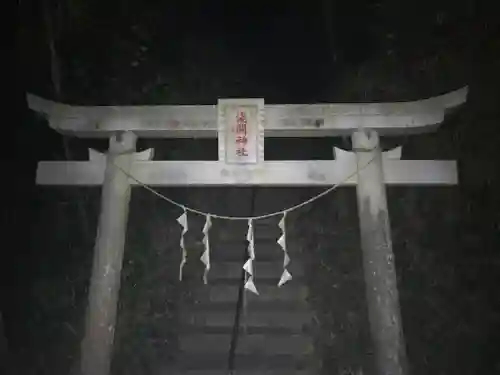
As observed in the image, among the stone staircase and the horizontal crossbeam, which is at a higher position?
the horizontal crossbeam

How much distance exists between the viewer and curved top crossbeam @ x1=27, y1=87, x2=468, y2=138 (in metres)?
1.99

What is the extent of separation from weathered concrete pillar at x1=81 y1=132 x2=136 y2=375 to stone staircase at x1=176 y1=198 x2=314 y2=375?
0.52m

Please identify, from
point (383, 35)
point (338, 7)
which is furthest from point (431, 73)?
point (338, 7)

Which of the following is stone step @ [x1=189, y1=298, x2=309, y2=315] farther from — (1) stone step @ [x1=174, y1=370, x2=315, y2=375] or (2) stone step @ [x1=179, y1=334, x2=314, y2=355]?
(1) stone step @ [x1=174, y1=370, x2=315, y2=375]

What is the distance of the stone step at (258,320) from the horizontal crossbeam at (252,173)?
0.63 meters

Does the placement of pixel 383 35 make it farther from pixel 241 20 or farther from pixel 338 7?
pixel 241 20

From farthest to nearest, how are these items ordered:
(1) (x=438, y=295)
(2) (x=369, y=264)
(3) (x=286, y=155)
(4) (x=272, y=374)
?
(3) (x=286, y=155)
(1) (x=438, y=295)
(4) (x=272, y=374)
(2) (x=369, y=264)

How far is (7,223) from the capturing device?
93.2 inches

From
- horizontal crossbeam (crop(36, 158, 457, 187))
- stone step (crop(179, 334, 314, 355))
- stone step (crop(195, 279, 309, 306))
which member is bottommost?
stone step (crop(179, 334, 314, 355))

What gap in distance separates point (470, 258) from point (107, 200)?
1414 millimetres

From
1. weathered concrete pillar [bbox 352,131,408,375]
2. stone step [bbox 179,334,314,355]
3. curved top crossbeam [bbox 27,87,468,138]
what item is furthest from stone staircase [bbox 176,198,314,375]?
curved top crossbeam [bbox 27,87,468,138]

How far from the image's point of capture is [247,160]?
1966 mm

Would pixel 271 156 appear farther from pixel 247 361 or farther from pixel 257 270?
pixel 247 361

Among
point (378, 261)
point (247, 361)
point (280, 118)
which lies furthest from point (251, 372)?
point (280, 118)
